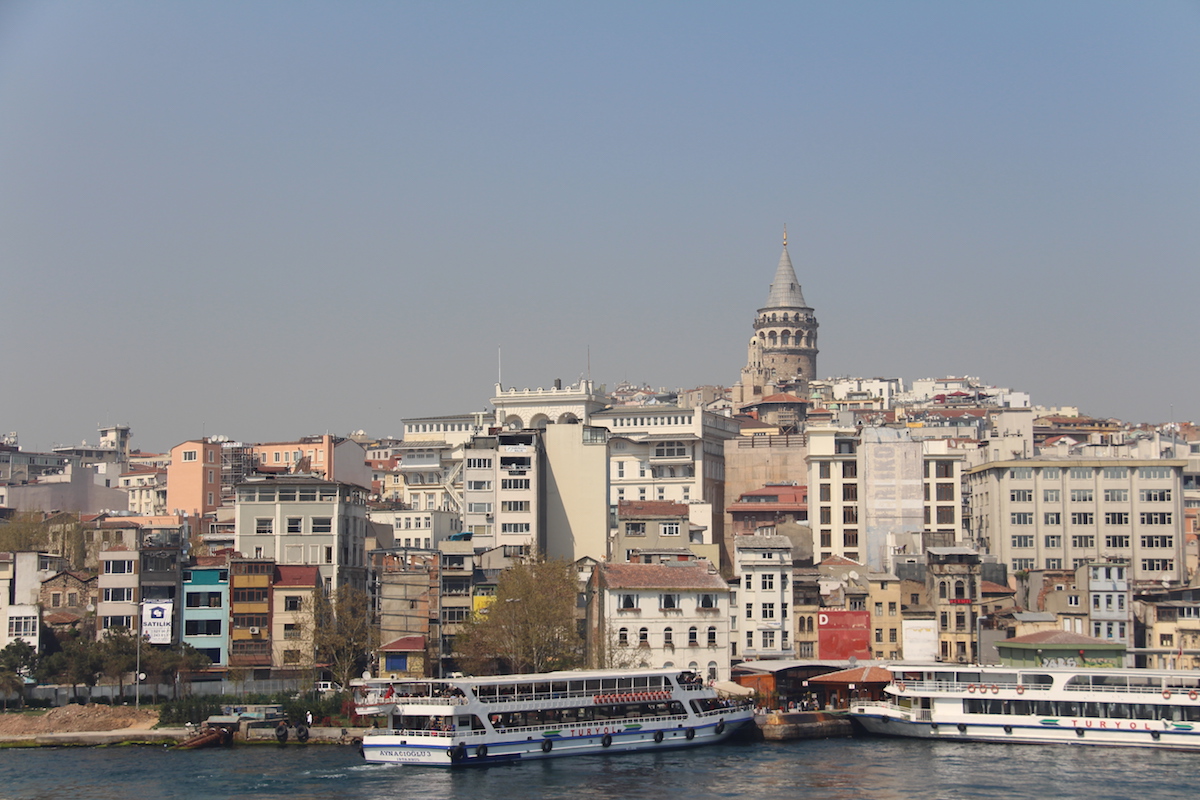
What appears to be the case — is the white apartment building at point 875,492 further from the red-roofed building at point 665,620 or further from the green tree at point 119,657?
the green tree at point 119,657

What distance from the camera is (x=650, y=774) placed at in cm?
5000

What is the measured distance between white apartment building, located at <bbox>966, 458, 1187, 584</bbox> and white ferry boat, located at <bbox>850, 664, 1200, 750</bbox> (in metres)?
25.3

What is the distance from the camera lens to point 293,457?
118 m

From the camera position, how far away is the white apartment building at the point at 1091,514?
81.4 meters

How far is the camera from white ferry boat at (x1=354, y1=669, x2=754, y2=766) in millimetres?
52312

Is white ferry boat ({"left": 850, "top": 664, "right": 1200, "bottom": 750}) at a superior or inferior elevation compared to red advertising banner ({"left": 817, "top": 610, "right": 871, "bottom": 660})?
inferior

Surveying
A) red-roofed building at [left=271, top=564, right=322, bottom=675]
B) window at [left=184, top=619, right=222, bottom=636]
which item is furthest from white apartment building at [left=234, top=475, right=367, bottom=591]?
window at [left=184, top=619, right=222, bottom=636]

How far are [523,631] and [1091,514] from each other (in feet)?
115

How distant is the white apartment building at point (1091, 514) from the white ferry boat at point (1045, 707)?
25.3 metres

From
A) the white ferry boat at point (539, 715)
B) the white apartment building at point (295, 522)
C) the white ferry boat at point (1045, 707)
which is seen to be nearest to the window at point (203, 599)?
the white apartment building at point (295, 522)

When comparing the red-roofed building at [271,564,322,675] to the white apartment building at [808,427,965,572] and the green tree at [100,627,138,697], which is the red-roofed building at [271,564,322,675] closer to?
the green tree at [100,627,138,697]

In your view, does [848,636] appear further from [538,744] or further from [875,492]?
[875,492]

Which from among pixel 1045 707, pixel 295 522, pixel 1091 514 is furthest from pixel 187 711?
pixel 1091 514

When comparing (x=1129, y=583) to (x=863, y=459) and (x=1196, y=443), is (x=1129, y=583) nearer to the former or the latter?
(x=863, y=459)
